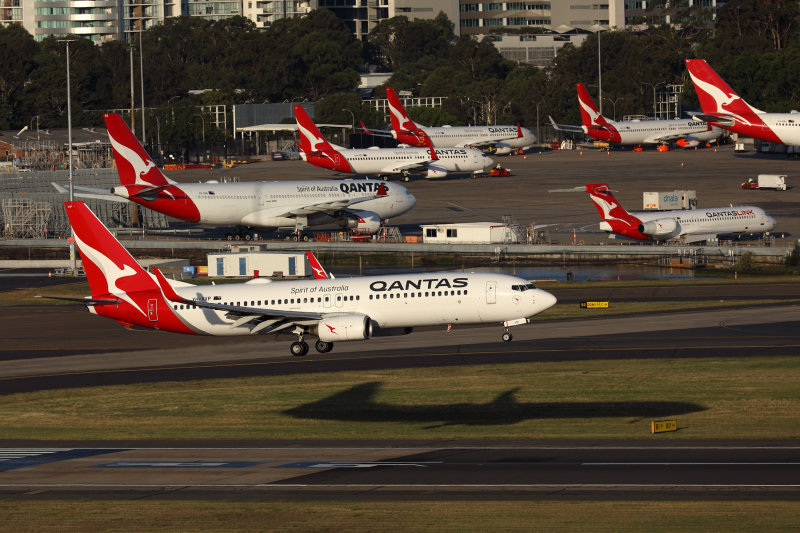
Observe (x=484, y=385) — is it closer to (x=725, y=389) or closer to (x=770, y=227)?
(x=725, y=389)

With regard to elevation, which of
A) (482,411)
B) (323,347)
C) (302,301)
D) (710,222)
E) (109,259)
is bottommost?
(482,411)

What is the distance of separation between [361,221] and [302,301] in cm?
5498

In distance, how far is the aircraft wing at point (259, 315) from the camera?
65.8 meters

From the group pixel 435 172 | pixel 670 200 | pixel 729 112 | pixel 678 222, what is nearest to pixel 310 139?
A: pixel 435 172

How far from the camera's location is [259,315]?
6619 cm

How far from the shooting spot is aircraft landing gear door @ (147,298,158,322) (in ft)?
225

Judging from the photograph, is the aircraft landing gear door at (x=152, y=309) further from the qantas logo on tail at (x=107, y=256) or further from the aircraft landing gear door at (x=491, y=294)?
the aircraft landing gear door at (x=491, y=294)

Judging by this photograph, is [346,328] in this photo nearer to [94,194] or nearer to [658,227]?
[658,227]

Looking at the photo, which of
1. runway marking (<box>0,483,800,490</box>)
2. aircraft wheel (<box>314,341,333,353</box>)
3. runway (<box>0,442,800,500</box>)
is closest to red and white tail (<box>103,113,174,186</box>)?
aircraft wheel (<box>314,341,333,353</box>)

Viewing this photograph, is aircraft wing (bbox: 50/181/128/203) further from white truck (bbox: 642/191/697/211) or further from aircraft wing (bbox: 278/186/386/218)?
white truck (bbox: 642/191/697/211)

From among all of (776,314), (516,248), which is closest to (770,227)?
(516,248)

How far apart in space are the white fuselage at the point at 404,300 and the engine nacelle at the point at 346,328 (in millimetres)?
954

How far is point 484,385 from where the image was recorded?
6084 centimetres

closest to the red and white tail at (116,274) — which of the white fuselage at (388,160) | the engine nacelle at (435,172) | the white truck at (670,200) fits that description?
the white truck at (670,200)
